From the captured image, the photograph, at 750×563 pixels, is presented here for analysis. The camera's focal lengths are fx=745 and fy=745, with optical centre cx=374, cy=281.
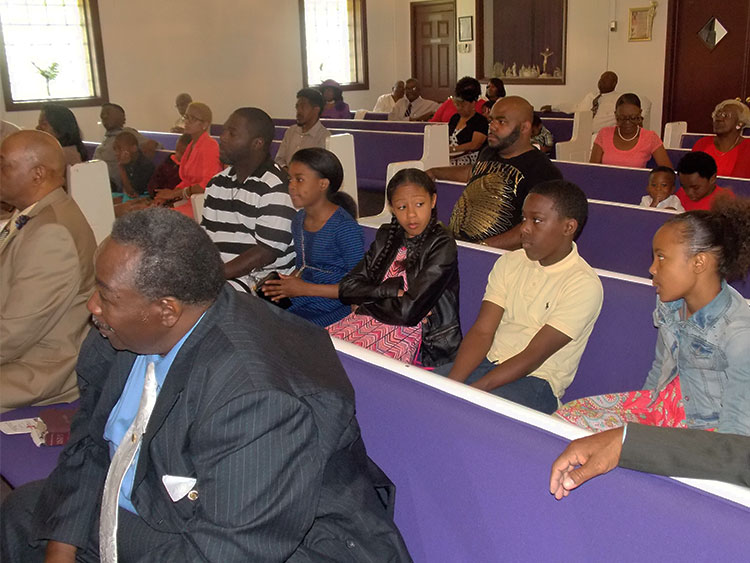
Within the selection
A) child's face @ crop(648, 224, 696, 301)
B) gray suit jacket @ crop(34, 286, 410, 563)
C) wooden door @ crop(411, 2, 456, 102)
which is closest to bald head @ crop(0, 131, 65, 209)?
gray suit jacket @ crop(34, 286, 410, 563)

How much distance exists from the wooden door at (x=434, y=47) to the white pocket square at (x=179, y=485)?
12.2 metres

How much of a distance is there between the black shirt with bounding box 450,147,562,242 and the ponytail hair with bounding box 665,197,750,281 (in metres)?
1.34

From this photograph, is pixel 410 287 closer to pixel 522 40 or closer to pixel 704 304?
pixel 704 304

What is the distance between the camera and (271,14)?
1180cm

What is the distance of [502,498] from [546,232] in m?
1.10

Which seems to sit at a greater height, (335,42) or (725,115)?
(335,42)

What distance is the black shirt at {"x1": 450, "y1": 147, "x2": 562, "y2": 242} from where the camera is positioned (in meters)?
3.19

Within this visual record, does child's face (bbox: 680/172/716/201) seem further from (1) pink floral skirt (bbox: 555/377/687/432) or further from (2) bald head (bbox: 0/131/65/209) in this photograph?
(2) bald head (bbox: 0/131/65/209)

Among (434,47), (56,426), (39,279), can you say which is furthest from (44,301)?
(434,47)

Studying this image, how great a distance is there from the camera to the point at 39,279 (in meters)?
2.31

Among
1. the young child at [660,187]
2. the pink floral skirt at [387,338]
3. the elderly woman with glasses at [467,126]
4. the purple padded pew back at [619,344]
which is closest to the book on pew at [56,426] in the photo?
the pink floral skirt at [387,338]

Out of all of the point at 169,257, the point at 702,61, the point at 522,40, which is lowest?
the point at 169,257

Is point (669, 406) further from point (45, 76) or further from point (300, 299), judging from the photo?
point (45, 76)

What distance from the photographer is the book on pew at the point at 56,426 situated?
217 centimetres
